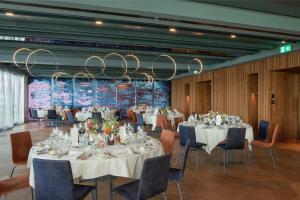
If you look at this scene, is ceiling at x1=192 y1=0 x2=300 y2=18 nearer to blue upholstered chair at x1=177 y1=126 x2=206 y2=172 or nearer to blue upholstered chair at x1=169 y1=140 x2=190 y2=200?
blue upholstered chair at x1=177 y1=126 x2=206 y2=172

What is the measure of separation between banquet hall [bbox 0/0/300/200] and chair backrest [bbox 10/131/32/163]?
2 centimetres

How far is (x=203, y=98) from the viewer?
1656 cm

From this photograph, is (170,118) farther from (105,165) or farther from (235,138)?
(105,165)

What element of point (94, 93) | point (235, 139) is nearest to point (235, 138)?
point (235, 139)

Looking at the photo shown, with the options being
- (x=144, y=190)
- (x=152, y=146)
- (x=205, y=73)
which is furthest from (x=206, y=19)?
(x=205, y=73)

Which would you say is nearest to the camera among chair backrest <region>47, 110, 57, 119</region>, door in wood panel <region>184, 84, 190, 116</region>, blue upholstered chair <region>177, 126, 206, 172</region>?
blue upholstered chair <region>177, 126, 206, 172</region>

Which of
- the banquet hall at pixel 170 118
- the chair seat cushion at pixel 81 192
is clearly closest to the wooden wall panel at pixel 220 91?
the banquet hall at pixel 170 118

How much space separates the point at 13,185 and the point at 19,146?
4.61ft

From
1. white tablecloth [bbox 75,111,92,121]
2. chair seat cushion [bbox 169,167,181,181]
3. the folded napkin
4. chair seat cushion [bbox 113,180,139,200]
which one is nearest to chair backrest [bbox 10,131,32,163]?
the folded napkin

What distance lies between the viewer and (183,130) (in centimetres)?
597

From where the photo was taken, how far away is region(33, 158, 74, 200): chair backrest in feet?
8.77

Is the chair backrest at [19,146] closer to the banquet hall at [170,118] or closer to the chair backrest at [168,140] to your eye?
the banquet hall at [170,118]

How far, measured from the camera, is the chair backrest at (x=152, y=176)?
2.71m

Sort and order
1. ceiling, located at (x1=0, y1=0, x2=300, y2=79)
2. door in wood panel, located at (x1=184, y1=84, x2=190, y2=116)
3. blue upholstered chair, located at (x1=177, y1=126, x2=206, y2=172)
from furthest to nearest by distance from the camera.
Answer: door in wood panel, located at (x1=184, y1=84, x2=190, y2=116) < blue upholstered chair, located at (x1=177, y1=126, x2=206, y2=172) < ceiling, located at (x1=0, y1=0, x2=300, y2=79)
